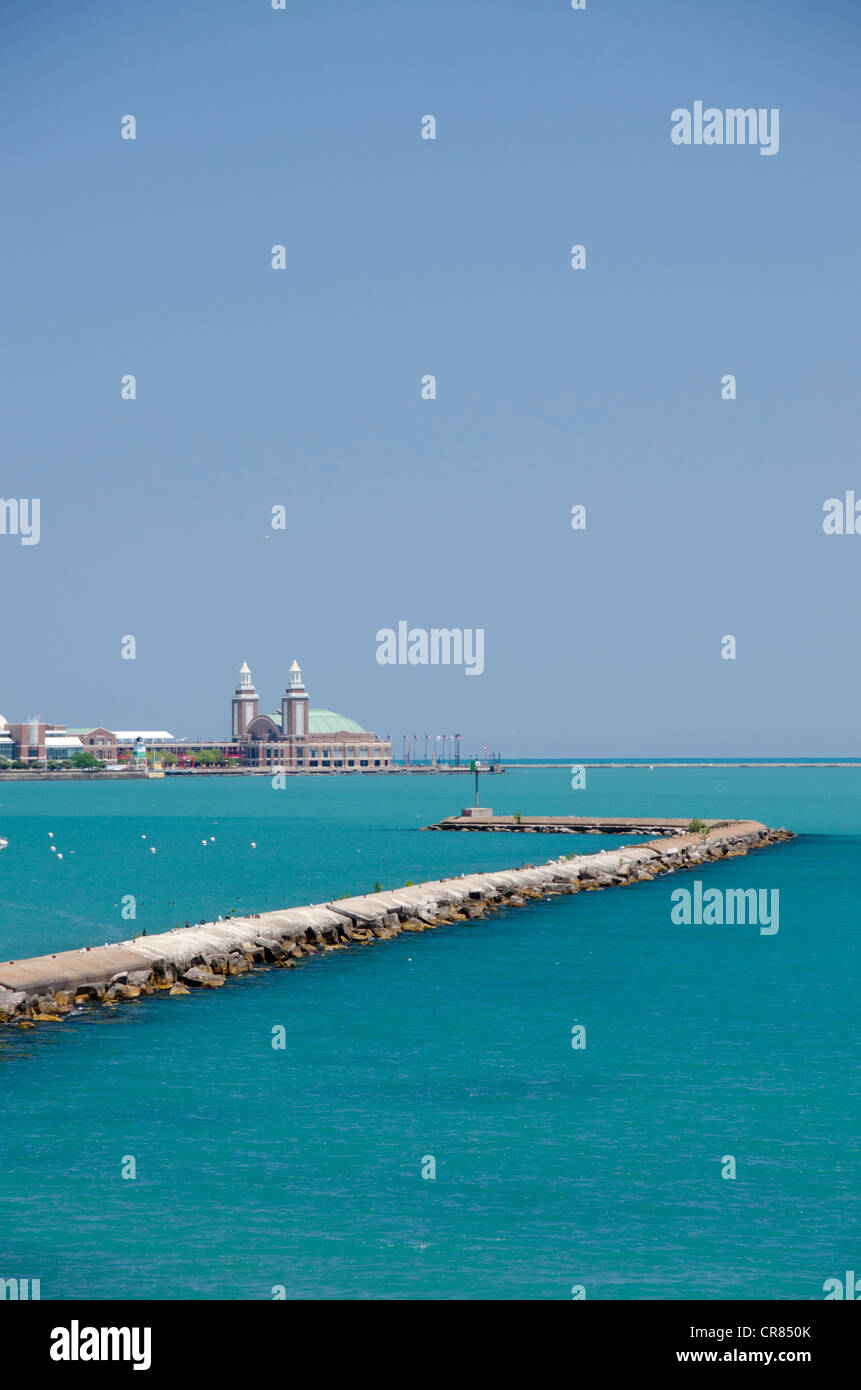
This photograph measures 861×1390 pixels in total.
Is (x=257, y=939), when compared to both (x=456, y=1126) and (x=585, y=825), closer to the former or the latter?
(x=456, y=1126)

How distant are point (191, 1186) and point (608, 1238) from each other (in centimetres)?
650

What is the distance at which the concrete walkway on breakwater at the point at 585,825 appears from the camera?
370ft

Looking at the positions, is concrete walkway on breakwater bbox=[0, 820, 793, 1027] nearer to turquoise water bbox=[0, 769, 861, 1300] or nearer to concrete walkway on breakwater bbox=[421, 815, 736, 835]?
turquoise water bbox=[0, 769, 861, 1300]

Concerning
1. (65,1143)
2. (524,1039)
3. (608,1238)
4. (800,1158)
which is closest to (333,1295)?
(608,1238)

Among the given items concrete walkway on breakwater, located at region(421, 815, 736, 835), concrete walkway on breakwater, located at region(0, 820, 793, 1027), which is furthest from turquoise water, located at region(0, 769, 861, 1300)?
concrete walkway on breakwater, located at region(421, 815, 736, 835)

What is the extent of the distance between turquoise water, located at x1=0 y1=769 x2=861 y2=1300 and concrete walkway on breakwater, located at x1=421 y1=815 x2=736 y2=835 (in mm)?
59259

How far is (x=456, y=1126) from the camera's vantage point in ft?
82.2

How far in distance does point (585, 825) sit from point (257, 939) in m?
76.5

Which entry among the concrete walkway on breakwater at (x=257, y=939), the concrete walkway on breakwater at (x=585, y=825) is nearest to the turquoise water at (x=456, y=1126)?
the concrete walkway on breakwater at (x=257, y=939)

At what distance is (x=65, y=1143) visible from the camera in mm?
23406

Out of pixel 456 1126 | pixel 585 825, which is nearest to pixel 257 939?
pixel 456 1126

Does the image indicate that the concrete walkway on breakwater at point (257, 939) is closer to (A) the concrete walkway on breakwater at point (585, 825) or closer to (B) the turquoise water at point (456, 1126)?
(B) the turquoise water at point (456, 1126)

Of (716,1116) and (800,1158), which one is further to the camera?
(716,1116)
